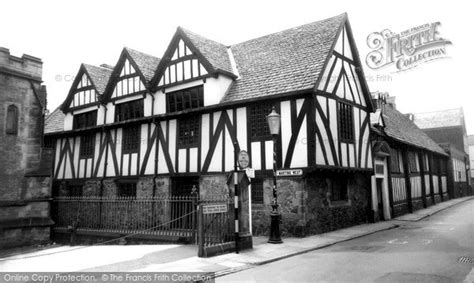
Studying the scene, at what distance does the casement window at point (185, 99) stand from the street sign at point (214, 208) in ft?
24.5

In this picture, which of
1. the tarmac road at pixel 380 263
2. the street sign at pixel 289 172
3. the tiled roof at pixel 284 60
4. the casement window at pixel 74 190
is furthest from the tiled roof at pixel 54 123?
the tarmac road at pixel 380 263

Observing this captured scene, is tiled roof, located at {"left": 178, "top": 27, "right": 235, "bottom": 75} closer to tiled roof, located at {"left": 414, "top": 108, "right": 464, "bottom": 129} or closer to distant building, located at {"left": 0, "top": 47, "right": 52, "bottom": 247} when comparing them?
distant building, located at {"left": 0, "top": 47, "right": 52, "bottom": 247}

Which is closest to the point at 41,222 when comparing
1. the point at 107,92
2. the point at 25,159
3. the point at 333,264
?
the point at 25,159

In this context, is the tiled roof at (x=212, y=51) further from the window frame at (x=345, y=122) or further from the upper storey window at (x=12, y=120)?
the upper storey window at (x=12, y=120)

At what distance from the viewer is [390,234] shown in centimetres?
1455

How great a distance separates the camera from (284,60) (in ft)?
55.3

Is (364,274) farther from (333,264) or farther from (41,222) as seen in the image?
(41,222)

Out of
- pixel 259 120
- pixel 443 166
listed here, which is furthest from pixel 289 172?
pixel 443 166

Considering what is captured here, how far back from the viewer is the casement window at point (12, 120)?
53.2ft

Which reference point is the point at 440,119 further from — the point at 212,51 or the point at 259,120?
the point at 259,120

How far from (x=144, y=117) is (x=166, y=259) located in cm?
1037

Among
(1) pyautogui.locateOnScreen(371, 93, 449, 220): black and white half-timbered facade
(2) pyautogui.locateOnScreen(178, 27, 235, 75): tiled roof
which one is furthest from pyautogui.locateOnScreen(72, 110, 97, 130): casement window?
(1) pyautogui.locateOnScreen(371, 93, 449, 220): black and white half-timbered facade

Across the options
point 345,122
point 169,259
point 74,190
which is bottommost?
point 169,259

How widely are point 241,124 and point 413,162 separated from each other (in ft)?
56.6
